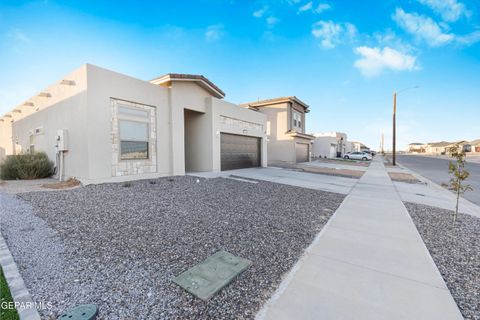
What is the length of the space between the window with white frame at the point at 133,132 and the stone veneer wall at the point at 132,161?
130mm

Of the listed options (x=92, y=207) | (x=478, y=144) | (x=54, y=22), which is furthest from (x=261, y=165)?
(x=478, y=144)

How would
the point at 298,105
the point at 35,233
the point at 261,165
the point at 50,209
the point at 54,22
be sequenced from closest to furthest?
the point at 35,233 → the point at 50,209 → the point at 54,22 → the point at 261,165 → the point at 298,105

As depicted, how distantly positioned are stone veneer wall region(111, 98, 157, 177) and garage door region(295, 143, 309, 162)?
15.9m

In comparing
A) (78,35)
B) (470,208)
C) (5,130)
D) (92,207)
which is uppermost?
(78,35)

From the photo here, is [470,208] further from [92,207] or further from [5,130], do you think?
[5,130]

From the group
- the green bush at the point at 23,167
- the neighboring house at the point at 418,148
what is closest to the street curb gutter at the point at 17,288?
the green bush at the point at 23,167

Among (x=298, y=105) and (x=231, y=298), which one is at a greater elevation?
(x=298, y=105)

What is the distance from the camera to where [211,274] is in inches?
97.6

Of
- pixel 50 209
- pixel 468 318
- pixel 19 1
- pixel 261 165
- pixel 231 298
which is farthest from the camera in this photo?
pixel 261 165

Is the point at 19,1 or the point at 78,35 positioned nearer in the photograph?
the point at 19,1

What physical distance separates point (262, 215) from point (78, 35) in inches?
388

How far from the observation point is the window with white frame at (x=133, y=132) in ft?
26.8

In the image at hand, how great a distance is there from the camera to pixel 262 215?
188 inches

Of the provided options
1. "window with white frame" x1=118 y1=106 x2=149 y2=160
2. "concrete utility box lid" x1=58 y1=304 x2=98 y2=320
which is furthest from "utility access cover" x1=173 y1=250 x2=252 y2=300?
"window with white frame" x1=118 y1=106 x2=149 y2=160
